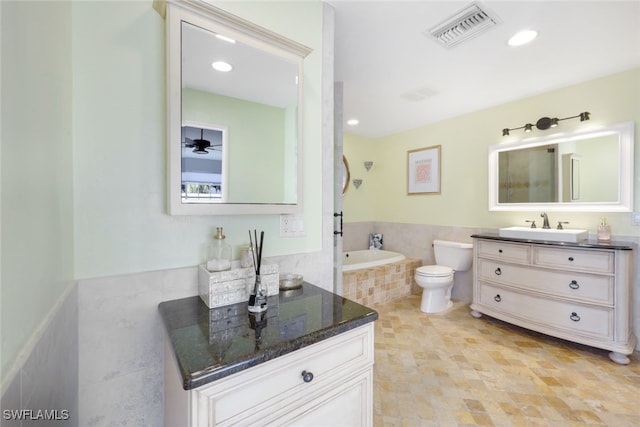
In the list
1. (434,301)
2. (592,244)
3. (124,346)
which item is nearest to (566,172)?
(592,244)

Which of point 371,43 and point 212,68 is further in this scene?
point 371,43

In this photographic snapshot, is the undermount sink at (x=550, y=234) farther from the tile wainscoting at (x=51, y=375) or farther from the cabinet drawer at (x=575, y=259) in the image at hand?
the tile wainscoting at (x=51, y=375)

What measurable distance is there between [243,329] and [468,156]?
3.38 m

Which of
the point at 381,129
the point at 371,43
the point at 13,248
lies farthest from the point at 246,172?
the point at 381,129

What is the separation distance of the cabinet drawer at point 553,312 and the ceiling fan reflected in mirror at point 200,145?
9.49ft

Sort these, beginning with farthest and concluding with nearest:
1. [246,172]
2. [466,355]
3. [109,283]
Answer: [466,355], [246,172], [109,283]

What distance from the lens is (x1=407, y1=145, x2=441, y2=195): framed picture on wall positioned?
360 cm

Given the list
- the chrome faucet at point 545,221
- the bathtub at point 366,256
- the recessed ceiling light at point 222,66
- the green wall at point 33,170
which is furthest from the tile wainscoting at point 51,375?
the chrome faucet at point 545,221

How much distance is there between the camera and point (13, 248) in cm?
52

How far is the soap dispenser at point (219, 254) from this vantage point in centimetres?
109

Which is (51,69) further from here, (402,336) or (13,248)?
(402,336)

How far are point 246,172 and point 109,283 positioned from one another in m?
0.67

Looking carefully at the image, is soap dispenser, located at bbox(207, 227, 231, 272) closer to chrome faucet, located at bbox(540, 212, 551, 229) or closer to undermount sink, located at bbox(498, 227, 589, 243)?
undermount sink, located at bbox(498, 227, 589, 243)

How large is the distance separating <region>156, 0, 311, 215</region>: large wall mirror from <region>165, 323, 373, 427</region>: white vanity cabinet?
2.10 ft
